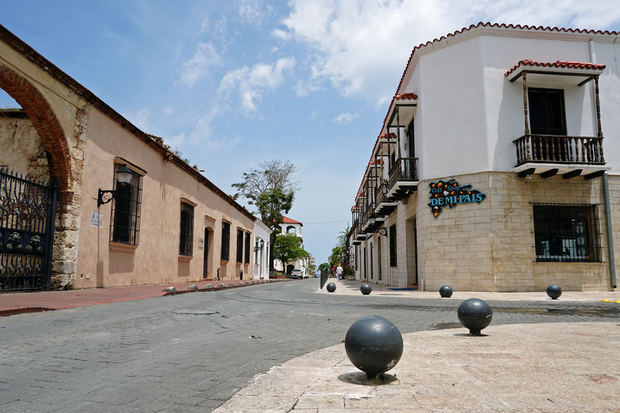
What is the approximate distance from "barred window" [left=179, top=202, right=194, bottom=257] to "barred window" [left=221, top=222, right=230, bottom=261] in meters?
6.17

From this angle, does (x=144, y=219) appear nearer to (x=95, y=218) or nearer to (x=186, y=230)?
(x=95, y=218)

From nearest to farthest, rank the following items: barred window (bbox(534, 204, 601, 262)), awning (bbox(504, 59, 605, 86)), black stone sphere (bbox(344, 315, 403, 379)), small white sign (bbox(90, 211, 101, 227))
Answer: black stone sphere (bbox(344, 315, 403, 379)) → small white sign (bbox(90, 211, 101, 227)) → awning (bbox(504, 59, 605, 86)) → barred window (bbox(534, 204, 601, 262))

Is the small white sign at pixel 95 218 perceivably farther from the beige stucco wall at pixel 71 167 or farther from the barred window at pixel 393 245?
the barred window at pixel 393 245

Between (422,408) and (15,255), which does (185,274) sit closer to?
(15,255)

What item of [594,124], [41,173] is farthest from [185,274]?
[594,124]

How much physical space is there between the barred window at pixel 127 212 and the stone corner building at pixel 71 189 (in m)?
0.03

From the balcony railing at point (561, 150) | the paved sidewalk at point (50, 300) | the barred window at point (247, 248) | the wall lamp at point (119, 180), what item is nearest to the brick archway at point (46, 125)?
the wall lamp at point (119, 180)

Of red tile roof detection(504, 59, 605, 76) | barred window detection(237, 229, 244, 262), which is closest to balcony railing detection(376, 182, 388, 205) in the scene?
red tile roof detection(504, 59, 605, 76)

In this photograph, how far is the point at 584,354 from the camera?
447 cm

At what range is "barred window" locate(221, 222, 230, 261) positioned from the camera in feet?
85.4

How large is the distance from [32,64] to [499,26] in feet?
47.7

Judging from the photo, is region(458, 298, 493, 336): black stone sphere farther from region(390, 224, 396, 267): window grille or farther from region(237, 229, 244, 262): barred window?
region(237, 229, 244, 262): barred window

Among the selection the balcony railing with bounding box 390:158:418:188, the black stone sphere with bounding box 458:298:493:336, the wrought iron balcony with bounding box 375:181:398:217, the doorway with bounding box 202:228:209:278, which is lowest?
the black stone sphere with bounding box 458:298:493:336

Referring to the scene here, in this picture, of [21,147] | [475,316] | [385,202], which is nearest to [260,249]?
[385,202]
